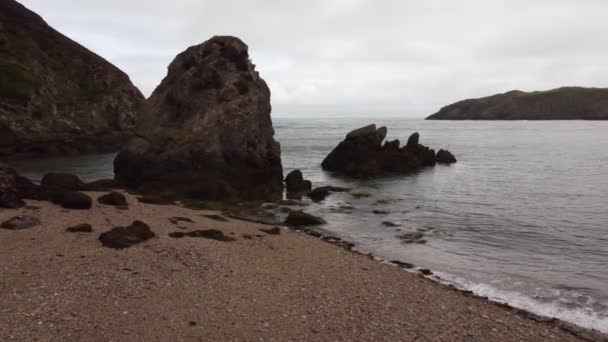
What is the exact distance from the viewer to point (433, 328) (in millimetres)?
11391

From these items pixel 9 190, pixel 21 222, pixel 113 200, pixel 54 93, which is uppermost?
pixel 54 93

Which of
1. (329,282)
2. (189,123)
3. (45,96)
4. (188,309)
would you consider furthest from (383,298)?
(45,96)

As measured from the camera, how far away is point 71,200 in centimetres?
2186

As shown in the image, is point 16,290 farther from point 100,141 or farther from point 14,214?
point 100,141

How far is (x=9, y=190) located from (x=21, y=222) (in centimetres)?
408

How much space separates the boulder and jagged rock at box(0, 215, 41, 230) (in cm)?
273

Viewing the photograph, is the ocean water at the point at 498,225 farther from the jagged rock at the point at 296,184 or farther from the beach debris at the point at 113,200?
the beach debris at the point at 113,200

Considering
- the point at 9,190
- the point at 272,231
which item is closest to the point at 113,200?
the point at 9,190

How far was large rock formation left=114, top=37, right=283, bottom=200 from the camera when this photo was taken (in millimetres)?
33938

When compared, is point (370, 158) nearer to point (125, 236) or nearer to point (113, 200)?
point (113, 200)

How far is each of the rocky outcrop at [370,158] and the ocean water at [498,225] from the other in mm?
2437

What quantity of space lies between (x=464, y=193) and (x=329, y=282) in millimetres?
25689

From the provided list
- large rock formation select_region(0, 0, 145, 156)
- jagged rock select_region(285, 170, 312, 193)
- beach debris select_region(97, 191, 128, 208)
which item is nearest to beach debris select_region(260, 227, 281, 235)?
beach debris select_region(97, 191, 128, 208)

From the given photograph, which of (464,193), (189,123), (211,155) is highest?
(189,123)
